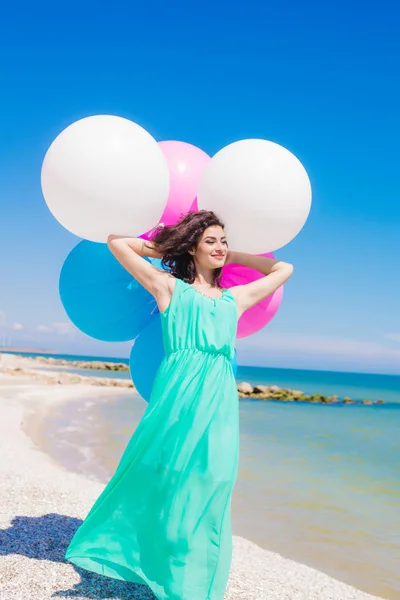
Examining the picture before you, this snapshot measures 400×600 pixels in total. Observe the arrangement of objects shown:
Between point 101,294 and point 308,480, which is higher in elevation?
point 101,294

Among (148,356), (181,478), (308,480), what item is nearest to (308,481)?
(308,480)

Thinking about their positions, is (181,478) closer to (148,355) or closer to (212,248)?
(148,355)

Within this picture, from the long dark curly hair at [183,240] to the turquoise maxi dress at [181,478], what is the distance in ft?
0.65

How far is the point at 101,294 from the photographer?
12.8 ft

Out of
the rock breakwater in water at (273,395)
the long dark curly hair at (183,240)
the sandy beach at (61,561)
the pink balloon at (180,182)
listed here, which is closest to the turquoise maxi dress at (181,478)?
the long dark curly hair at (183,240)

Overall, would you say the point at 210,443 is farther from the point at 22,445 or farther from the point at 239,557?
the point at 22,445

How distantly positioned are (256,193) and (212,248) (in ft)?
1.34

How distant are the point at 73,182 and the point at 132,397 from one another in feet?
71.1

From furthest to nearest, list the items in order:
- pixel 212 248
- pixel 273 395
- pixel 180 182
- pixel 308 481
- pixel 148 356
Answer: pixel 273 395 → pixel 308 481 → pixel 148 356 → pixel 180 182 → pixel 212 248

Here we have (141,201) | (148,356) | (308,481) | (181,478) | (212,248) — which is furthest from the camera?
(308,481)

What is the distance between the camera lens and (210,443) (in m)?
3.16

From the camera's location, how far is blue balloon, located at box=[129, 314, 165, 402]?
399 cm

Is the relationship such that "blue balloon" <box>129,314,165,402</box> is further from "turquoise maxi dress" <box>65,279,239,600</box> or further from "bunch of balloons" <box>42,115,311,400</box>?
"turquoise maxi dress" <box>65,279,239,600</box>

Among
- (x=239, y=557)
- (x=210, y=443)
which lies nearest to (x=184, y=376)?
(x=210, y=443)
